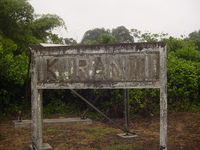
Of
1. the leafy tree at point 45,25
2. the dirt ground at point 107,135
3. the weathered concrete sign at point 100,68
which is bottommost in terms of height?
the dirt ground at point 107,135

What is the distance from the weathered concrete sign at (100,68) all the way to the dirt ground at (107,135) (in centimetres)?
97

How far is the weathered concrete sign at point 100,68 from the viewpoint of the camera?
4.31 meters

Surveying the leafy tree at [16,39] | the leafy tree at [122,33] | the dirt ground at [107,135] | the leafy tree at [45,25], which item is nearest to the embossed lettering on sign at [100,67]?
the dirt ground at [107,135]

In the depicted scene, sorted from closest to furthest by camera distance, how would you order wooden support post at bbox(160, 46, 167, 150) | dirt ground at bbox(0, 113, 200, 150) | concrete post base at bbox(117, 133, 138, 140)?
1. wooden support post at bbox(160, 46, 167, 150)
2. dirt ground at bbox(0, 113, 200, 150)
3. concrete post base at bbox(117, 133, 138, 140)

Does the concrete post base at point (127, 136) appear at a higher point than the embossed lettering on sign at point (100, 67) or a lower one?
lower

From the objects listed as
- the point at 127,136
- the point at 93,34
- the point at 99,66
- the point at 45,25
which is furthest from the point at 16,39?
the point at 93,34

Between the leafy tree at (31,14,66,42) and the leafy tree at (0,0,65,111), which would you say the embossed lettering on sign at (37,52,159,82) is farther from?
the leafy tree at (31,14,66,42)

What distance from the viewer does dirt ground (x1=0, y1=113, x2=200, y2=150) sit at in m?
5.17

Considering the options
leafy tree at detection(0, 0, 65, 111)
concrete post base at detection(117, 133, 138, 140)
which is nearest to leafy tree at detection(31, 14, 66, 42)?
leafy tree at detection(0, 0, 65, 111)

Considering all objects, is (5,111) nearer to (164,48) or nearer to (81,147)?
(81,147)

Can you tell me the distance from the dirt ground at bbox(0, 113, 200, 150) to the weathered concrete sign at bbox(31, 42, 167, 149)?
969 millimetres

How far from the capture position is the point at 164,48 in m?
4.27

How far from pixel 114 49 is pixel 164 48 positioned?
0.89 metres

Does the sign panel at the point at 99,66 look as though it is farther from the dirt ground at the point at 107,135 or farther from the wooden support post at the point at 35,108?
the dirt ground at the point at 107,135
